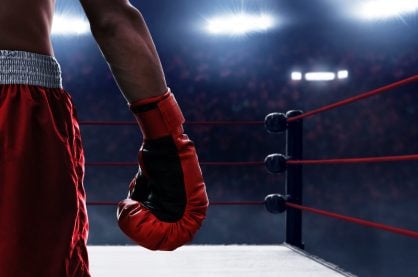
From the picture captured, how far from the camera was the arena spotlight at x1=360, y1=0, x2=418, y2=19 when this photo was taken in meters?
8.53

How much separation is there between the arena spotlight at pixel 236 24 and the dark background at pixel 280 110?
110 mm

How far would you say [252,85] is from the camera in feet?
26.2

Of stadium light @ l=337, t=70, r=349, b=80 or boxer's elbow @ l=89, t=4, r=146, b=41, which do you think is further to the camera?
stadium light @ l=337, t=70, r=349, b=80

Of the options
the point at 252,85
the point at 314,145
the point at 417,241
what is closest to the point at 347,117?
the point at 314,145

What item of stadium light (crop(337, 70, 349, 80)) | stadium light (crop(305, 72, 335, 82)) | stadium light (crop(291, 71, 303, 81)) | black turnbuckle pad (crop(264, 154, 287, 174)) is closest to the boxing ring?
black turnbuckle pad (crop(264, 154, 287, 174))

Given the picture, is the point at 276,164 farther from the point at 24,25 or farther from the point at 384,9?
the point at 384,9

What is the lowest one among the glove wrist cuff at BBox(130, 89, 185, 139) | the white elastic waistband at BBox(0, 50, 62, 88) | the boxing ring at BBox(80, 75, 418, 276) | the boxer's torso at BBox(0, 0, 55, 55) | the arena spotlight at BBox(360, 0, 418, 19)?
the boxing ring at BBox(80, 75, 418, 276)

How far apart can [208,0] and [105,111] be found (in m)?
2.31

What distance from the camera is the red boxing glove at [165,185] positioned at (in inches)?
22.2

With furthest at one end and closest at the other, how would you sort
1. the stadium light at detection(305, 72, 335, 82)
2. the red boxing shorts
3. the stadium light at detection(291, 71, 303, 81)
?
the stadium light at detection(305, 72, 335, 82), the stadium light at detection(291, 71, 303, 81), the red boxing shorts

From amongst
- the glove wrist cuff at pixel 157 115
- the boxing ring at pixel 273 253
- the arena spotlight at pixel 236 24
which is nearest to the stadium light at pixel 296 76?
the arena spotlight at pixel 236 24

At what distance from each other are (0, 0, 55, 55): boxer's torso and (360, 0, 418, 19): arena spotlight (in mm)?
8622

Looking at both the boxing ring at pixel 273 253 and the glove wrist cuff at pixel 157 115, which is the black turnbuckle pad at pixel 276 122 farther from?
the glove wrist cuff at pixel 157 115

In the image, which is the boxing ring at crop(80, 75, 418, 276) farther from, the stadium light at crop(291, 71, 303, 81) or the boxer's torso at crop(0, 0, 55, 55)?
the stadium light at crop(291, 71, 303, 81)
